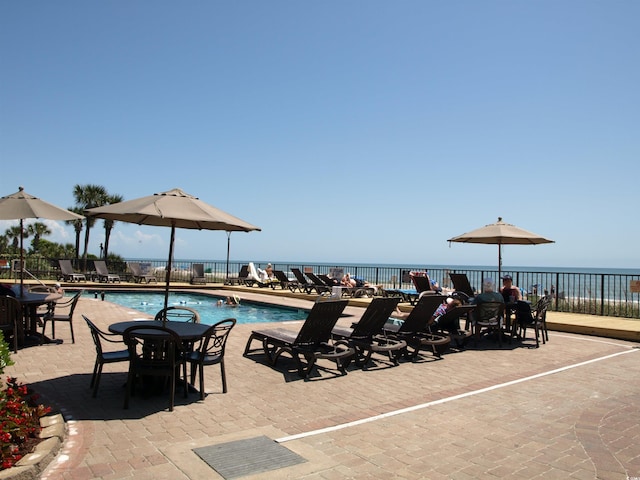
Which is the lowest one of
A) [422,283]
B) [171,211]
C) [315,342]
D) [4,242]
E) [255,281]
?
[315,342]

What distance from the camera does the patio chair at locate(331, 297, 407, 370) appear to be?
6.62 meters

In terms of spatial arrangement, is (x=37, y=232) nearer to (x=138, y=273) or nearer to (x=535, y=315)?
(x=138, y=273)

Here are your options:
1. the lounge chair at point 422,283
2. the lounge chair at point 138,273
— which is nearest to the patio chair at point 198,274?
the lounge chair at point 138,273

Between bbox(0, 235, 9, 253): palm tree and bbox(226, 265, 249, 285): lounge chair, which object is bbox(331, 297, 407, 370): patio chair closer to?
bbox(226, 265, 249, 285): lounge chair

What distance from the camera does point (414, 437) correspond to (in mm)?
3988

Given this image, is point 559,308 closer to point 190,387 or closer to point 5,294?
point 190,387

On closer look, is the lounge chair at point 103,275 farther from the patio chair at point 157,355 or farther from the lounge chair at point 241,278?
the patio chair at point 157,355

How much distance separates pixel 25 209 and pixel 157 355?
146 inches

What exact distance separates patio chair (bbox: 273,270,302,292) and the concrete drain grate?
14856mm

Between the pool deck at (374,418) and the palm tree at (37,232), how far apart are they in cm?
2984

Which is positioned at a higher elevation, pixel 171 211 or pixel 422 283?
pixel 171 211

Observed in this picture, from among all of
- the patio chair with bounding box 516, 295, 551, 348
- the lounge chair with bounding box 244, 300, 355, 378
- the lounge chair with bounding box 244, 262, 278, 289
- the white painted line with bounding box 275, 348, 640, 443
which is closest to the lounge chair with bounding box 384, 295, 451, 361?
the lounge chair with bounding box 244, 300, 355, 378

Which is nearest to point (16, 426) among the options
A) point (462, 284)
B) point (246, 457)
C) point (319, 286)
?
point (246, 457)

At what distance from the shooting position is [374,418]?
4.45 metres
